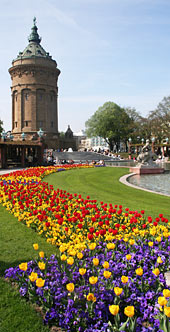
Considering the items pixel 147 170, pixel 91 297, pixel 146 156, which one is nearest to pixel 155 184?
pixel 147 170

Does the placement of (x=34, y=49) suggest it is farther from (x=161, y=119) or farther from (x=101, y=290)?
(x=101, y=290)

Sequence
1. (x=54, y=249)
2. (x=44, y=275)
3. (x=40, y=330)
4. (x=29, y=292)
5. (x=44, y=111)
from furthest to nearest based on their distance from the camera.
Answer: (x=44, y=111)
(x=54, y=249)
(x=44, y=275)
(x=29, y=292)
(x=40, y=330)

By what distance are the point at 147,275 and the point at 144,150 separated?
79.5 ft

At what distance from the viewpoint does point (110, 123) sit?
7894 cm

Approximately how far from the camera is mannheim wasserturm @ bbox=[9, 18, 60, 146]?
252 ft

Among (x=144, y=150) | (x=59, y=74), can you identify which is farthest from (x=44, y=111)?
(x=144, y=150)

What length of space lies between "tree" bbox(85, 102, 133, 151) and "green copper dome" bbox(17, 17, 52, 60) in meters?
22.3

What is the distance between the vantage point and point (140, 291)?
3.73 m

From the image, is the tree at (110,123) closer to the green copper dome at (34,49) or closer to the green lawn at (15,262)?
the green copper dome at (34,49)

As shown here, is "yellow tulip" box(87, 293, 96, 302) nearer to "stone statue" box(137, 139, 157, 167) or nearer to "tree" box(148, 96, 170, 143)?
"stone statue" box(137, 139, 157, 167)

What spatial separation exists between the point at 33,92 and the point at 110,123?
78.1 ft

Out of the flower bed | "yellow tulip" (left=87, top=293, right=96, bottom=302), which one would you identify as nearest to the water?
the flower bed

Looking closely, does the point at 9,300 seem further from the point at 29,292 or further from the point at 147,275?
the point at 147,275

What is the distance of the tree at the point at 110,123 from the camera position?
3081 inches
